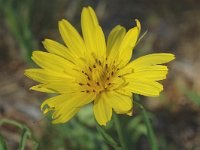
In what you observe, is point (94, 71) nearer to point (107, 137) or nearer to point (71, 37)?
point (71, 37)

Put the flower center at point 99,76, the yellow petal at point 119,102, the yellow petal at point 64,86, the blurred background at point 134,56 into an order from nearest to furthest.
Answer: the yellow petal at point 119,102, the yellow petal at point 64,86, the flower center at point 99,76, the blurred background at point 134,56

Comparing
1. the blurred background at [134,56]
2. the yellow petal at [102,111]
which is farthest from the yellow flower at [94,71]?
the blurred background at [134,56]

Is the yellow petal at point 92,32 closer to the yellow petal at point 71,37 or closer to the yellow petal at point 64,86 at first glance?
the yellow petal at point 71,37

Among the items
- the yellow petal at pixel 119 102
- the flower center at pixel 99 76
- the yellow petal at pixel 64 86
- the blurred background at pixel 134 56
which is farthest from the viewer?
the blurred background at pixel 134 56

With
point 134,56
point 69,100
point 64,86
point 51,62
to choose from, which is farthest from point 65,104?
point 134,56

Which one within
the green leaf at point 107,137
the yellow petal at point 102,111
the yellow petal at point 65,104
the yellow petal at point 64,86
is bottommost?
the green leaf at point 107,137

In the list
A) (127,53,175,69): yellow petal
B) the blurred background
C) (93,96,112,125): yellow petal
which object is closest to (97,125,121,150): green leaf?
(93,96,112,125): yellow petal

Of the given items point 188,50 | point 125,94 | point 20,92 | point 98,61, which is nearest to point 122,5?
point 188,50

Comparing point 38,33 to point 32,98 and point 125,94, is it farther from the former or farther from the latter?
point 125,94
